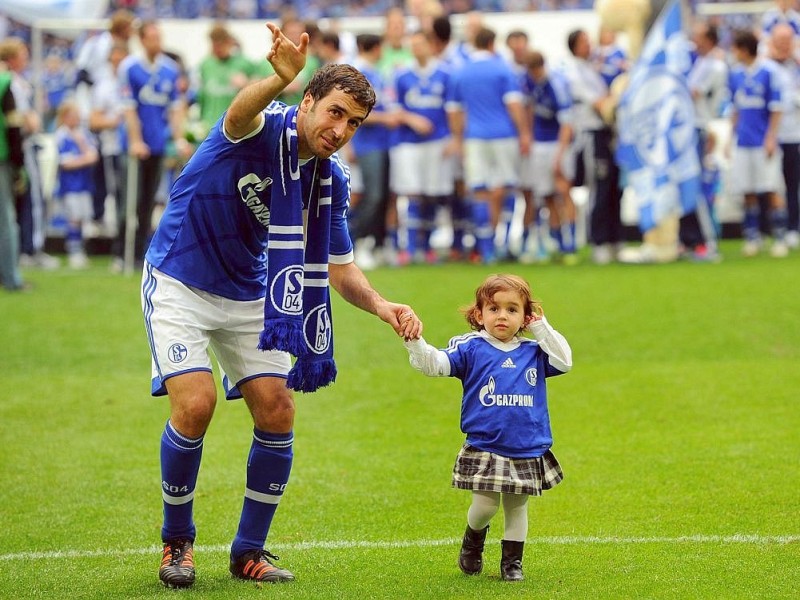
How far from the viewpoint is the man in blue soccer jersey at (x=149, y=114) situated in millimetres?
15930

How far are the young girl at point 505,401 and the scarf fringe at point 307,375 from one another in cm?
39

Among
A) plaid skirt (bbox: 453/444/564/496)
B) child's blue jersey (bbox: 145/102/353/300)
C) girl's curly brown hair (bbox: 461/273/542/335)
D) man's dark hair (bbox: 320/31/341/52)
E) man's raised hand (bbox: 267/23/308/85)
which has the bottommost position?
plaid skirt (bbox: 453/444/564/496)

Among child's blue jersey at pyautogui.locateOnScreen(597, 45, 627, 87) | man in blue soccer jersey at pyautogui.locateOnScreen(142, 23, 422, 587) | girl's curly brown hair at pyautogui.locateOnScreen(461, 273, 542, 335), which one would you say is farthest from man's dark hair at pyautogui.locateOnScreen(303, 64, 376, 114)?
child's blue jersey at pyautogui.locateOnScreen(597, 45, 627, 87)

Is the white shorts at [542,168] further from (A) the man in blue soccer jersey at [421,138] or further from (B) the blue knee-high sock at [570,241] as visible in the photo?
(A) the man in blue soccer jersey at [421,138]

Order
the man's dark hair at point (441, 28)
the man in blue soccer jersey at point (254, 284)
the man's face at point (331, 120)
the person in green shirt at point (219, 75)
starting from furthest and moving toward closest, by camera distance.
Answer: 1. the man's dark hair at point (441, 28)
2. the person in green shirt at point (219, 75)
3. the man in blue soccer jersey at point (254, 284)
4. the man's face at point (331, 120)

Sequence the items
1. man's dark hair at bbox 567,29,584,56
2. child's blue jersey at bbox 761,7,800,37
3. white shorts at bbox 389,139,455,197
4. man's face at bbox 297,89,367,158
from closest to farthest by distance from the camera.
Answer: man's face at bbox 297,89,367,158, man's dark hair at bbox 567,29,584,56, white shorts at bbox 389,139,455,197, child's blue jersey at bbox 761,7,800,37

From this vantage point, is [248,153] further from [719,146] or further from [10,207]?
[719,146]

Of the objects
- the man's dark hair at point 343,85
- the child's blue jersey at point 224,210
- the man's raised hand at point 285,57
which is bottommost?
the child's blue jersey at point 224,210

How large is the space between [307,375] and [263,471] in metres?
0.49

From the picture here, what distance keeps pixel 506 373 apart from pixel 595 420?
3790mm

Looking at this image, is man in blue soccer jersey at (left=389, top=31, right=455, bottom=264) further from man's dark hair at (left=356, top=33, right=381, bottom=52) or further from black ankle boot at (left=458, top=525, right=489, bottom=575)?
black ankle boot at (left=458, top=525, right=489, bottom=575)

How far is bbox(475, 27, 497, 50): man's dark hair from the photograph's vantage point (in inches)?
654

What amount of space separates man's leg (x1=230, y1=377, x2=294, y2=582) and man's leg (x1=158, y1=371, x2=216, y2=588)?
0.21m

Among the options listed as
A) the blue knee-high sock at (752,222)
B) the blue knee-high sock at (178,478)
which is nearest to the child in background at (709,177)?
the blue knee-high sock at (752,222)
